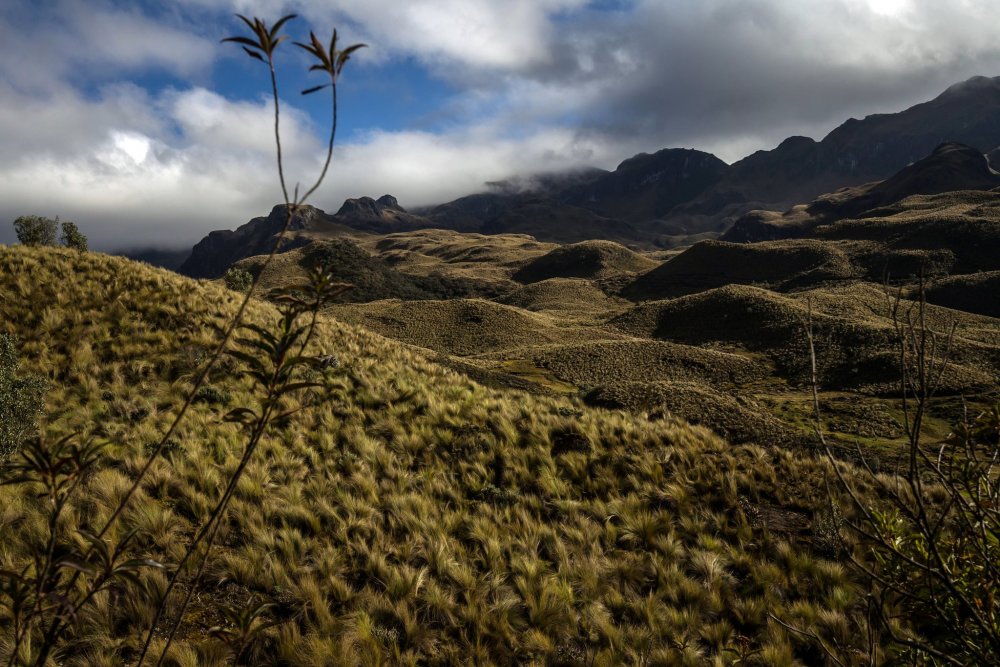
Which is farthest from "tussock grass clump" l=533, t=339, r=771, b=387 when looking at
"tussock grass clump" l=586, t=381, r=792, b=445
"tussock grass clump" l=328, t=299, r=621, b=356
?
"tussock grass clump" l=586, t=381, r=792, b=445

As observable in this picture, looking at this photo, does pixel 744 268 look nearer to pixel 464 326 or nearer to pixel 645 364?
pixel 464 326

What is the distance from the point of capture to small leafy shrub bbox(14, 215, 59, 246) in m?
47.8

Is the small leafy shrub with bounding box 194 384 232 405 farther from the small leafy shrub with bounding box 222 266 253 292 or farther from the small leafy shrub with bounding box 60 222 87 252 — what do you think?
the small leafy shrub with bounding box 60 222 87 252

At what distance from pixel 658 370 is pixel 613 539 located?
38063 mm

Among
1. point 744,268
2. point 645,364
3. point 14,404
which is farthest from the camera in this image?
point 744,268

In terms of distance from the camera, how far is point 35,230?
4856 centimetres

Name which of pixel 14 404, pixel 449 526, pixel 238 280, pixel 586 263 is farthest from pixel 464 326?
pixel 586 263

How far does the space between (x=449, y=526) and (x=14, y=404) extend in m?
8.59

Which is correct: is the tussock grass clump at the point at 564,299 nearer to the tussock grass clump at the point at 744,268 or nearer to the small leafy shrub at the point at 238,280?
the tussock grass clump at the point at 744,268

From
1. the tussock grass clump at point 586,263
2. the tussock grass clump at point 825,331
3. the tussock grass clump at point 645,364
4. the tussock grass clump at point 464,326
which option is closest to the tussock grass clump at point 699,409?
the tussock grass clump at point 825,331

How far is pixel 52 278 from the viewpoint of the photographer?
17703 millimetres

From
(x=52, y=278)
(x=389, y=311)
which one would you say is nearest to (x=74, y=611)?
(x=52, y=278)

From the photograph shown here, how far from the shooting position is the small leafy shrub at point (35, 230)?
4775 cm

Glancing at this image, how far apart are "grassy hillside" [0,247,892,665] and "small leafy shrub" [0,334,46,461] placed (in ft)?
3.16
